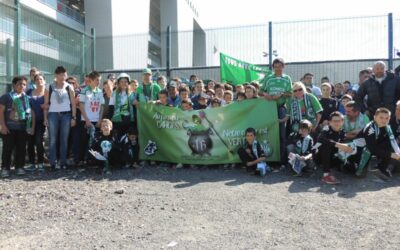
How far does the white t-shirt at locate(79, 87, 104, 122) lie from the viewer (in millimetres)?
7770

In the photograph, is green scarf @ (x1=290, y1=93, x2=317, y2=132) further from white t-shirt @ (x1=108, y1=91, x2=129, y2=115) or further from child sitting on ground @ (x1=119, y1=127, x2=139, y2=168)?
white t-shirt @ (x1=108, y1=91, x2=129, y2=115)

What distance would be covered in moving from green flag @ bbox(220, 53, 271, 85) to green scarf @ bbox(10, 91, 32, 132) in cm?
598

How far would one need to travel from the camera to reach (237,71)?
1207cm

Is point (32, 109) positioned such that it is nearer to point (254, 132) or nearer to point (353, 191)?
point (254, 132)

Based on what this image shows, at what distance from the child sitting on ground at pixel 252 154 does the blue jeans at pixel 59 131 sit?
3.15 metres

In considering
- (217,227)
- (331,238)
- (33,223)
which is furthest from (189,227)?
(33,223)

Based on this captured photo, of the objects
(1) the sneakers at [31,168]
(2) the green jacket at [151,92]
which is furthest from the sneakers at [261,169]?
(1) the sneakers at [31,168]

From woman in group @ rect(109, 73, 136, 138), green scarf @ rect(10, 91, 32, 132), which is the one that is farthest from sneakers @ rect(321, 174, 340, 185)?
green scarf @ rect(10, 91, 32, 132)

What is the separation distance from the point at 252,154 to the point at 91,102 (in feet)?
10.3

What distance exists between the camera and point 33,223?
4734 mm

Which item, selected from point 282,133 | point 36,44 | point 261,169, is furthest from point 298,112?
point 36,44

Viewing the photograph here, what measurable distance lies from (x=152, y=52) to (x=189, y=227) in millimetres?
16525

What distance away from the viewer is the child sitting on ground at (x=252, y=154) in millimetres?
7047

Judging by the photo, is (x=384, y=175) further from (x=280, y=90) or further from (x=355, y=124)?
(x=280, y=90)
